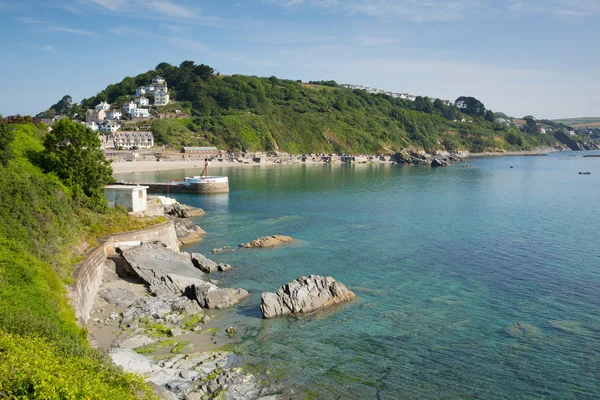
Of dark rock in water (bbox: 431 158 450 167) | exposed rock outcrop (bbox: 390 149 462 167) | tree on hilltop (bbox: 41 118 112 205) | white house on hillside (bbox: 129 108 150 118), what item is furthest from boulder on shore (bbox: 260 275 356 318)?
white house on hillside (bbox: 129 108 150 118)

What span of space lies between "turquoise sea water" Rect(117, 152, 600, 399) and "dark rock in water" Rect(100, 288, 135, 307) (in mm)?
5676

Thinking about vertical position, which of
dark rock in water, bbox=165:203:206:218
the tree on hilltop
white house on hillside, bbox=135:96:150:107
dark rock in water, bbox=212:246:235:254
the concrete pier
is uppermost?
white house on hillside, bbox=135:96:150:107

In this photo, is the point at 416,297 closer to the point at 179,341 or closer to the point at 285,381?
the point at 285,381

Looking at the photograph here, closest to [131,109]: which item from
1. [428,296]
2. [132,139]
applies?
[132,139]

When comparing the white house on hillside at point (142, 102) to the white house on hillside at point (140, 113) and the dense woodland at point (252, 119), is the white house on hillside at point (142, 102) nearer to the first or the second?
the dense woodland at point (252, 119)

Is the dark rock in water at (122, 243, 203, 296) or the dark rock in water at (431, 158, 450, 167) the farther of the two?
the dark rock in water at (431, 158, 450, 167)

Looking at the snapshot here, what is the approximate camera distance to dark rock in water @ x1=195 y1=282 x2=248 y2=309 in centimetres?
2647

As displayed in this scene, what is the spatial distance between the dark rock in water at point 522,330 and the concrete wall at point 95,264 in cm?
1963

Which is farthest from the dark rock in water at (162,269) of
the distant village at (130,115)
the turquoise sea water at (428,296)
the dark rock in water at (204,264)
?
the distant village at (130,115)

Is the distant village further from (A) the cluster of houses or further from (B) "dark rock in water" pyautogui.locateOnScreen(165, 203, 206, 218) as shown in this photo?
(B) "dark rock in water" pyautogui.locateOnScreen(165, 203, 206, 218)

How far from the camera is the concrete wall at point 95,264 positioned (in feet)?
71.6

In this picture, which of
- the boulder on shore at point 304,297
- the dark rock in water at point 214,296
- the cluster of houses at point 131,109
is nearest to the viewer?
the boulder on shore at point 304,297

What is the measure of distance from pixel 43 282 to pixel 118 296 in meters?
7.70

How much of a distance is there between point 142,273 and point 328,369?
14.7m
